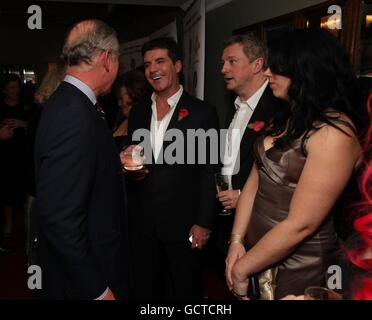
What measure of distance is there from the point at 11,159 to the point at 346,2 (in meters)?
3.51

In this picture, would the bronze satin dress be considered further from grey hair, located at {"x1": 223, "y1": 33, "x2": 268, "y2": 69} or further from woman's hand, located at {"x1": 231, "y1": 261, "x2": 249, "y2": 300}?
grey hair, located at {"x1": 223, "y1": 33, "x2": 268, "y2": 69}

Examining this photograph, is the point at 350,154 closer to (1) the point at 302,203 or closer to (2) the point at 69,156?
(1) the point at 302,203

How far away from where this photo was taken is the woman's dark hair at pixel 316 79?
4.32 feet

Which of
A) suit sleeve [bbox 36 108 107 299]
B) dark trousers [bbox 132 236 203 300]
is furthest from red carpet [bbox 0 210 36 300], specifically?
suit sleeve [bbox 36 108 107 299]

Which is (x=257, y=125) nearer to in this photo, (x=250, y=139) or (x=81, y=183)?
(x=250, y=139)

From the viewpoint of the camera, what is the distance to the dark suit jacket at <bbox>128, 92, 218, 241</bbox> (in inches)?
91.7

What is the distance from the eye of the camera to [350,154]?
128 cm

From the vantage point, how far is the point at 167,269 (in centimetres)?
253

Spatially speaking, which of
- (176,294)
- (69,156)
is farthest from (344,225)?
(176,294)

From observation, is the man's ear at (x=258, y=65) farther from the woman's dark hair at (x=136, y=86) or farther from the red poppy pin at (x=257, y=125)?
the woman's dark hair at (x=136, y=86)

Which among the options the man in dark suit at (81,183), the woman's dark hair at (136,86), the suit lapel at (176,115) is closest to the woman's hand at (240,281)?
the man in dark suit at (81,183)

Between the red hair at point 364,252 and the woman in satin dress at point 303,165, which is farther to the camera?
the woman in satin dress at point 303,165
